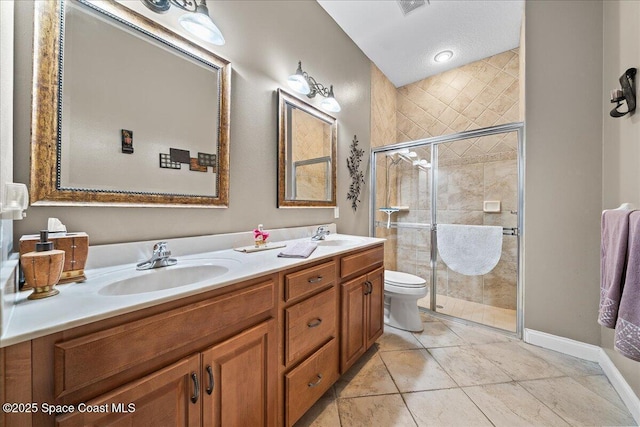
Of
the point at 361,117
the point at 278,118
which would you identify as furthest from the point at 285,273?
the point at 361,117

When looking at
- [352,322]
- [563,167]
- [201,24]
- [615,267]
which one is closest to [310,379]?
[352,322]

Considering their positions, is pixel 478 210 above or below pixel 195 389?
above

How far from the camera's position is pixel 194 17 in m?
1.14

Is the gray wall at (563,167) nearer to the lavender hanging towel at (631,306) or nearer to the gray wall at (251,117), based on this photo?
the lavender hanging towel at (631,306)

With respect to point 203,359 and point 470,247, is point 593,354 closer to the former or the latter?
point 470,247

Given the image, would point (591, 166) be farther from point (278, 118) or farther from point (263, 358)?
point (263, 358)

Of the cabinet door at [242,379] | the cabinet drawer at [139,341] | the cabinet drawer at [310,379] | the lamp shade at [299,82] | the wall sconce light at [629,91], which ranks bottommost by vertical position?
the cabinet drawer at [310,379]

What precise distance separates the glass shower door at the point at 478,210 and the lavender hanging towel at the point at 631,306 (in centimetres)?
136

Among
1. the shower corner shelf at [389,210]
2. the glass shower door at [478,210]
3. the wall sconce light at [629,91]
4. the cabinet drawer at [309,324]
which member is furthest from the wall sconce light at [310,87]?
the wall sconce light at [629,91]

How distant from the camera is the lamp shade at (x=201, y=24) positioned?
1.13m

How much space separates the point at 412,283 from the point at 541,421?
1017mm

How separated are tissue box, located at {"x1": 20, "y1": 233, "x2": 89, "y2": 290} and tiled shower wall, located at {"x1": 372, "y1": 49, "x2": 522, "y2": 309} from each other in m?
2.55

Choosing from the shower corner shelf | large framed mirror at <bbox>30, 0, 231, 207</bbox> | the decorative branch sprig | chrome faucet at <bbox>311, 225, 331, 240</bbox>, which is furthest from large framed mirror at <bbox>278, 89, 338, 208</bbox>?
the shower corner shelf

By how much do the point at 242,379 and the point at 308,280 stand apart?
462 mm
